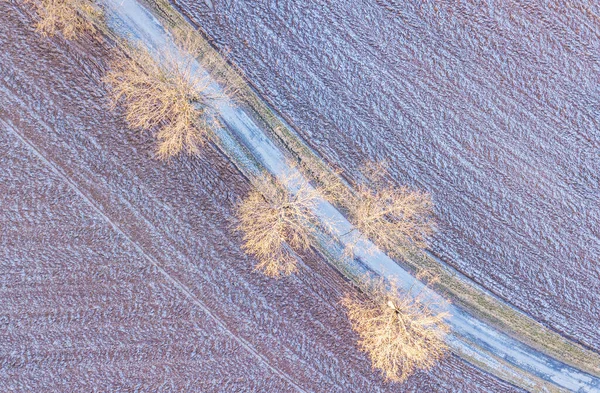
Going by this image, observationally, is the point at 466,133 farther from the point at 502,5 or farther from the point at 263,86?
the point at 263,86

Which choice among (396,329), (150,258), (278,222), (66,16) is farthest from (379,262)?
(66,16)

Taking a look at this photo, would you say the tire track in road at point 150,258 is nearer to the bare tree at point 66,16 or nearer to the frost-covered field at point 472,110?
the bare tree at point 66,16

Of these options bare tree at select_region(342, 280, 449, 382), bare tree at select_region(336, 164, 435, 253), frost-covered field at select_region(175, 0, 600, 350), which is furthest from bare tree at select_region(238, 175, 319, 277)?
bare tree at select_region(342, 280, 449, 382)

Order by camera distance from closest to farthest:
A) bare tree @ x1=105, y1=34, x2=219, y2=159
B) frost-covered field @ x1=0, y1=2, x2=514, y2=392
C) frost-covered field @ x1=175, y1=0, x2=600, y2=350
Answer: bare tree @ x1=105, y1=34, x2=219, y2=159
frost-covered field @ x1=0, y1=2, x2=514, y2=392
frost-covered field @ x1=175, y1=0, x2=600, y2=350

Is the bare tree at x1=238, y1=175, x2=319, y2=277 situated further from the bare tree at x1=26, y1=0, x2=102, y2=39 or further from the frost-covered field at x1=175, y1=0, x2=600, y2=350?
the bare tree at x1=26, y1=0, x2=102, y2=39

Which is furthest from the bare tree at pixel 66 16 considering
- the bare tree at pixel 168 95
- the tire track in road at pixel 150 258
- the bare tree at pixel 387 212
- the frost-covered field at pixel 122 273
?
the bare tree at pixel 387 212

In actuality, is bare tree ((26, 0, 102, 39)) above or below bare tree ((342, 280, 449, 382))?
above
